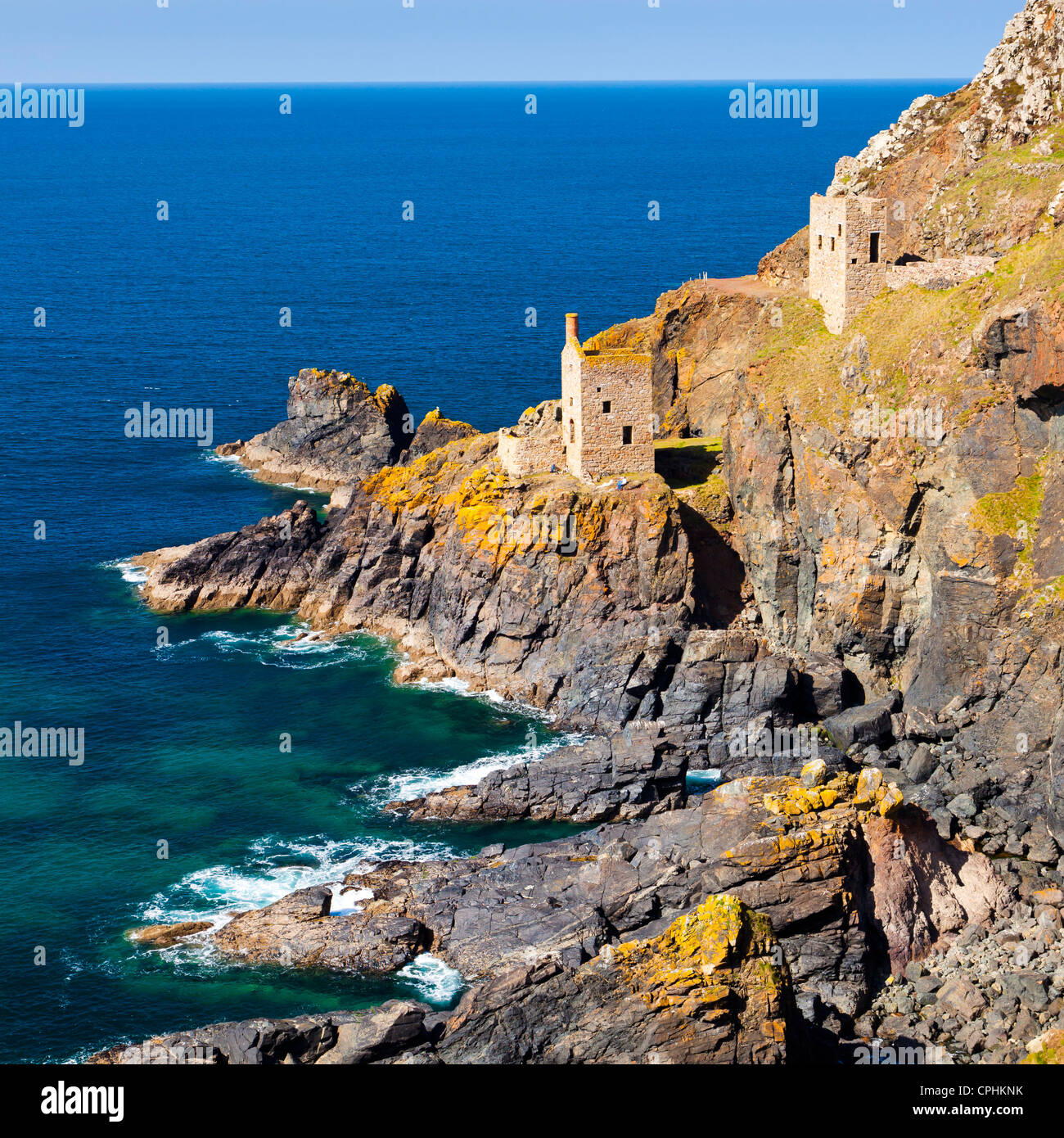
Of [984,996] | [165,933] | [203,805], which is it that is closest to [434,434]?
[203,805]

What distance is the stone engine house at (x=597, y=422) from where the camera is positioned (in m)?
90.3

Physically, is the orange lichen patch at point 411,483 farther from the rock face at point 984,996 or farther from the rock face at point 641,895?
the rock face at point 984,996

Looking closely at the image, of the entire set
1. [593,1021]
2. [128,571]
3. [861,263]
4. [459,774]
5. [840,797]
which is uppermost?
[861,263]

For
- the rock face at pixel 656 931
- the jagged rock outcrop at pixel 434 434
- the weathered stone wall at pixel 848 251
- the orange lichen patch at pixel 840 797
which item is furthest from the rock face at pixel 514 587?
the weathered stone wall at pixel 848 251

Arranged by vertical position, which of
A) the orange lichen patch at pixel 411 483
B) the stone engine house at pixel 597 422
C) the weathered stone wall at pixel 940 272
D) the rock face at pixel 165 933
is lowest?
the rock face at pixel 165 933

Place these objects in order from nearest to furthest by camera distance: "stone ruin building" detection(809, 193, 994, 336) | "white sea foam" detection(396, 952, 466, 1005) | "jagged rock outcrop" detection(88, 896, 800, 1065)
Result: "jagged rock outcrop" detection(88, 896, 800, 1065)
"white sea foam" detection(396, 952, 466, 1005)
"stone ruin building" detection(809, 193, 994, 336)

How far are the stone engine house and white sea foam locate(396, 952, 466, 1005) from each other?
37.3 metres

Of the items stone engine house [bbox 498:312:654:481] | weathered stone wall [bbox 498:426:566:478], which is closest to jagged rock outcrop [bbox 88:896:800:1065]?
stone engine house [bbox 498:312:654:481]

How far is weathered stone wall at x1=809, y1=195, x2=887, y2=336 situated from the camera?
87.6 meters

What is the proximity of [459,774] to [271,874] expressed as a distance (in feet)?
42.9

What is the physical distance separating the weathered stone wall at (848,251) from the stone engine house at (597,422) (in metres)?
11.8

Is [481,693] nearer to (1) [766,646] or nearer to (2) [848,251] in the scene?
(1) [766,646]

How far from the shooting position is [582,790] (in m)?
74.5

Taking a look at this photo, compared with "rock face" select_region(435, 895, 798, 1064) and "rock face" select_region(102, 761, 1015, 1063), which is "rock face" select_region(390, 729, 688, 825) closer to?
"rock face" select_region(102, 761, 1015, 1063)
